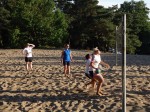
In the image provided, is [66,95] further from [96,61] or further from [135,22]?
[135,22]

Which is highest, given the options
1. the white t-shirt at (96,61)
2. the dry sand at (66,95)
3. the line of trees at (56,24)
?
the line of trees at (56,24)

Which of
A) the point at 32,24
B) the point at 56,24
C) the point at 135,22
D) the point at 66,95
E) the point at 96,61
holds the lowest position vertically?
the point at 66,95

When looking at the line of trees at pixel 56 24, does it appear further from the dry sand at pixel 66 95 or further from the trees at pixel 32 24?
the dry sand at pixel 66 95

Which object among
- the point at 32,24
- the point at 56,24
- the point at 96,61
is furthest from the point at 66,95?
the point at 56,24

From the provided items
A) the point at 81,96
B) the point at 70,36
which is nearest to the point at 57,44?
the point at 70,36

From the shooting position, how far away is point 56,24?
55594mm

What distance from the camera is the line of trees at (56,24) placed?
5112 cm

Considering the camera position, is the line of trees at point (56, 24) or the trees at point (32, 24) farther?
the line of trees at point (56, 24)

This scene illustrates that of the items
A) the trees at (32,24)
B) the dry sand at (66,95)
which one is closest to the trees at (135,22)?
the trees at (32,24)

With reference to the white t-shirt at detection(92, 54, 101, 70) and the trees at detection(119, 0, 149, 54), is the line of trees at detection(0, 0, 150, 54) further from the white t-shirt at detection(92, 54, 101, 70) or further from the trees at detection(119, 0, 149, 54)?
the white t-shirt at detection(92, 54, 101, 70)

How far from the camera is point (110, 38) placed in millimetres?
55344

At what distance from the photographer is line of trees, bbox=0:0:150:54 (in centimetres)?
5112

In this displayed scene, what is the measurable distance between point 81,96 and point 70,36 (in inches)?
1842

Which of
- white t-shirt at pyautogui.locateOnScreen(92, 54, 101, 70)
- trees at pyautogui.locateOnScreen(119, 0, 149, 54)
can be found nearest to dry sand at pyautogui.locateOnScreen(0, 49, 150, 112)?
white t-shirt at pyautogui.locateOnScreen(92, 54, 101, 70)
